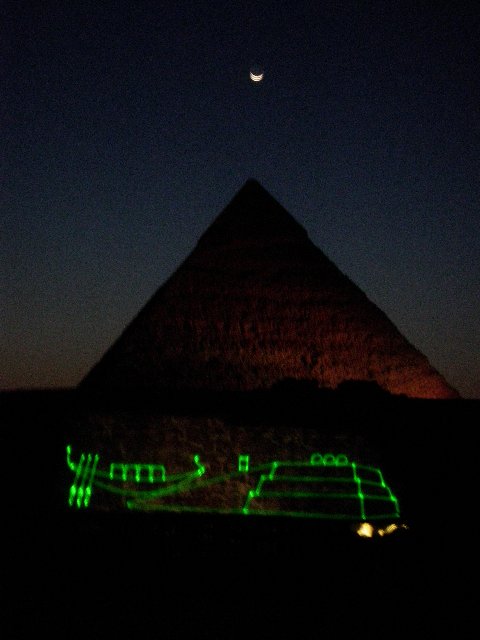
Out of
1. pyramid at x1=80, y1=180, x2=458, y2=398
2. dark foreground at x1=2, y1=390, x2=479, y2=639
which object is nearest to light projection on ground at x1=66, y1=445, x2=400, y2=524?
dark foreground at x1=2, y1=390, x2=479, y2=639

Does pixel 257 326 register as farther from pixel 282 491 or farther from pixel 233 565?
pixel 233 565

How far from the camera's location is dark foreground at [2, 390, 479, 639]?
11.3 feet

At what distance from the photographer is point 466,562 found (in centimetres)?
418

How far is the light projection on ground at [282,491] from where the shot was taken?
4344mm

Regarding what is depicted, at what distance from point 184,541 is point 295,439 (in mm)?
1199

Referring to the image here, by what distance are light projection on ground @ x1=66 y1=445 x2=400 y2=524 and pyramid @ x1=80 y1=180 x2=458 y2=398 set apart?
2129 mm

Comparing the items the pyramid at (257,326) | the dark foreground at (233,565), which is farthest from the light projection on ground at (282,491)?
the pyramid at (257,326)

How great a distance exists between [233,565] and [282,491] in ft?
2.23

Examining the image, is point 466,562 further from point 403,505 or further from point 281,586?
point 281,586

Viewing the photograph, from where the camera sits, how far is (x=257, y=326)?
23.8ft

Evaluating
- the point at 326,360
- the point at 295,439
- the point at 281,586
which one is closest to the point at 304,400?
the point at 295,439

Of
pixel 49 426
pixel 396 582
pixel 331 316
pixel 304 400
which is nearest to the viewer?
pixel 396 582

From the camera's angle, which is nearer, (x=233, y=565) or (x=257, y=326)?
(x=233, y=565)

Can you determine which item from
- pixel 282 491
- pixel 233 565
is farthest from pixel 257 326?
pixel 233 565
